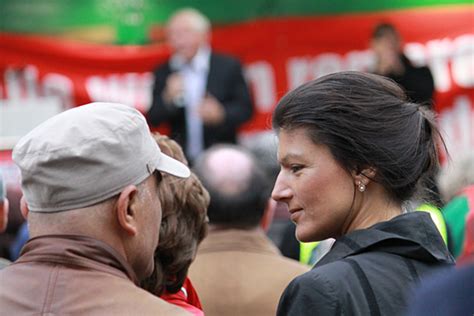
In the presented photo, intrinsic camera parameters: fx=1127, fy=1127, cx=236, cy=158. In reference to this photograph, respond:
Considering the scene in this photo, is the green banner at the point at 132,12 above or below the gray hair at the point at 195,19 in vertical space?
below

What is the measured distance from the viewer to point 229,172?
4.31m

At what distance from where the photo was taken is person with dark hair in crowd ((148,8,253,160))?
29.0ft

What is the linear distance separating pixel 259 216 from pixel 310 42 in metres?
5.83

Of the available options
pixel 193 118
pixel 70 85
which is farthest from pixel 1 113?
pixel 193 118

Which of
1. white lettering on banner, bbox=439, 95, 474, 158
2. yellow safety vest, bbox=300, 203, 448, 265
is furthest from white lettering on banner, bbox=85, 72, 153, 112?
yellow safety vest, bbox=300, 203, 448, 265

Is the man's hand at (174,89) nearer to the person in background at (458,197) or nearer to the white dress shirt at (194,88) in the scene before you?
the white dress shirt at (194,88)

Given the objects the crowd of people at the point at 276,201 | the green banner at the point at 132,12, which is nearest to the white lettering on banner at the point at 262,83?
the green banner at the point at 132,12

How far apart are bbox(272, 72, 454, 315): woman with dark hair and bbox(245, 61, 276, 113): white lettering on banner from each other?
685 cm

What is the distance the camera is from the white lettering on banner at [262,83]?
9.89 metres

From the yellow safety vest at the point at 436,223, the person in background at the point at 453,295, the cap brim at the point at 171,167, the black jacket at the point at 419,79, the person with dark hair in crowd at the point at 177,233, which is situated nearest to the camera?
the person in background at the point at 453,295

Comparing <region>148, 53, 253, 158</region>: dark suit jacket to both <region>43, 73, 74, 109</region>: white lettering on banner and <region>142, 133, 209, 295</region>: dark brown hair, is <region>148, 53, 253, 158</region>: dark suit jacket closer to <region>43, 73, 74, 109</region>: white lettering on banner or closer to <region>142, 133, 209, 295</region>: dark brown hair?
<region>43, 73, 74, 109</region>: white lettering on banner

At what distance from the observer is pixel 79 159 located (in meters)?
2.60

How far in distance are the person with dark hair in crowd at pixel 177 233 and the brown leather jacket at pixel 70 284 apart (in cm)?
67

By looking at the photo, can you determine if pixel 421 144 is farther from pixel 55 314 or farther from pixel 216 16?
pixel 216 16
